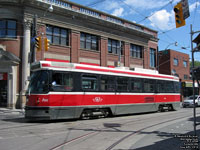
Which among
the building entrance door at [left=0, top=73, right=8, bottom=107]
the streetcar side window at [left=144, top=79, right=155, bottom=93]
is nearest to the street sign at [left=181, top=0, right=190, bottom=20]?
the streetcar side window at [left=144, top=79, right=155, bottom=93]

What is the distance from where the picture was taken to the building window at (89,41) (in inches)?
968

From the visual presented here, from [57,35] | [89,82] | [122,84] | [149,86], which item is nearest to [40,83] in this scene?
[89,82]

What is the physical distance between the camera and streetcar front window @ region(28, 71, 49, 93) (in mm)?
10492

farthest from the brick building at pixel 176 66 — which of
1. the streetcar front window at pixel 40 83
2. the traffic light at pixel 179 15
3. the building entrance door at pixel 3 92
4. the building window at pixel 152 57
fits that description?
the streetcar front window at pixel 40 83

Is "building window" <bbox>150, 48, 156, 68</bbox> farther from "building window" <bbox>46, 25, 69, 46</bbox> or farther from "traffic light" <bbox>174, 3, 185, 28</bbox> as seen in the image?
"traffic light" <bbox>174, 3, 185, 28</bbox>

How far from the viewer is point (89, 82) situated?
12.0 m

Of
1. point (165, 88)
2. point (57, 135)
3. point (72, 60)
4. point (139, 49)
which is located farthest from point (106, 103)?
point (139, 49)

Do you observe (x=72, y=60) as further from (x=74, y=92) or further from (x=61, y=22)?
(x=74, y=92)

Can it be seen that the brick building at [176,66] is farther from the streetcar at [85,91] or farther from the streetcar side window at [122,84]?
the streetcar side window at [122,84]

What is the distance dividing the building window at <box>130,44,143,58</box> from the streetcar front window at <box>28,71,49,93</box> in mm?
20758

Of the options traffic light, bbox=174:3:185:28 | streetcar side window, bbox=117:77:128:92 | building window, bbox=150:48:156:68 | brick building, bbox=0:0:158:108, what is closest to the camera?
traffic light, bbox=174:3:185:28

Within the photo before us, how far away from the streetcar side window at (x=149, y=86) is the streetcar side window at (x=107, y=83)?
3.32m

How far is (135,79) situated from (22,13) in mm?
12845

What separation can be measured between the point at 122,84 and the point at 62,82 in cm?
438
